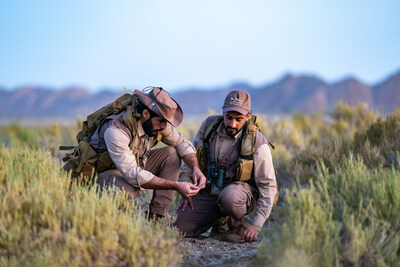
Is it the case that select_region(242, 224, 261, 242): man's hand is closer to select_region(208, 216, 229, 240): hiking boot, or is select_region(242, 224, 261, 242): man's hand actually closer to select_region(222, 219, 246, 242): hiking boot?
select_region(222, 219, 246, 242): hiking boot

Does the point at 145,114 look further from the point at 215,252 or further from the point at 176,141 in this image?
the point at 215,252

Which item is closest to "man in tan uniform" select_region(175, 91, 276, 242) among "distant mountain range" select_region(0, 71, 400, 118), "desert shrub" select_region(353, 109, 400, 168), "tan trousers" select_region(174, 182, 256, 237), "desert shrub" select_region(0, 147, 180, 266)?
"tan trousers" select_region(174, 182, 256, 237)

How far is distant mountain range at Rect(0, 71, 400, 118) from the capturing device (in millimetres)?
113562

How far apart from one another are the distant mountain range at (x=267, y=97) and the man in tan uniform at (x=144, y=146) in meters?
73.6

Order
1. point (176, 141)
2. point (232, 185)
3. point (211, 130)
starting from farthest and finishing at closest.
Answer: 1. point (176, 141)
2. point (211, 130)
3. point (232, 185)

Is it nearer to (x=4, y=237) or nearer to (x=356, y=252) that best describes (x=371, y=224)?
(x=356, y=252)

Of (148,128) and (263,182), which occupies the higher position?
(148,128)

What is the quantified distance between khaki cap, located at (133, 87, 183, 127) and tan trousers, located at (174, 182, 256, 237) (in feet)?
3.55

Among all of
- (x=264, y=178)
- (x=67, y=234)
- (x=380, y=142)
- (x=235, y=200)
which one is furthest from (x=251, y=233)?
(x=380, y=142)

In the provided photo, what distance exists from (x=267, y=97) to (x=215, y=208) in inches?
5592

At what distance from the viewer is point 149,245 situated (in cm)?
398

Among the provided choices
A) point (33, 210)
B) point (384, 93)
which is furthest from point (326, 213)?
point (384, 93)

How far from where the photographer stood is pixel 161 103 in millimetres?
5238

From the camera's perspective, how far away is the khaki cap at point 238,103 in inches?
211
